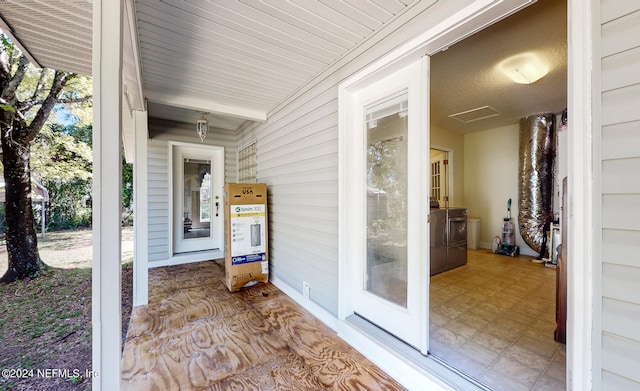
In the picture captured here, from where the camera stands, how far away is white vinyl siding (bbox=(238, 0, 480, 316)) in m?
1.85

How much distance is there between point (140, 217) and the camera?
273 cm

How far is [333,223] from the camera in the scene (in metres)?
2.34

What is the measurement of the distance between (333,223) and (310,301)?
95 centimetres

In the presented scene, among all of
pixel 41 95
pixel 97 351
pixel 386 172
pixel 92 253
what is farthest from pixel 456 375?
pixel 41 95

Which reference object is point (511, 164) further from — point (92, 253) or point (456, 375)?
point (92, 253)

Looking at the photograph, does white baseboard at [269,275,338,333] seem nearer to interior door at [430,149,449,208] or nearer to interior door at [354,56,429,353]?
interior door at [354,56,429,353]

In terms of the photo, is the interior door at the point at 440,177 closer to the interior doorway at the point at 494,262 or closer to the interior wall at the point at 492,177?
the interior doorway at the point at 494,262

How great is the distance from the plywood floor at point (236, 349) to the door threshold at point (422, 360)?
180mm

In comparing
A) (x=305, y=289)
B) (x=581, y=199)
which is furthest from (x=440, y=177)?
(x=581, y=199)

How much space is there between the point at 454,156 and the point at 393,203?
4359 mm

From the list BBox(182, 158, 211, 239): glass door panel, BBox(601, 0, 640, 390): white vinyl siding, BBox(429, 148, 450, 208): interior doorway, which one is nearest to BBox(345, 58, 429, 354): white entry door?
BBox(601, 0, 640, 390): white vinyl siding

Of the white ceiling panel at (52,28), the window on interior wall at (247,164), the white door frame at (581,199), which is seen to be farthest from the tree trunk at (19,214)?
the window on interior wall at (247,164)

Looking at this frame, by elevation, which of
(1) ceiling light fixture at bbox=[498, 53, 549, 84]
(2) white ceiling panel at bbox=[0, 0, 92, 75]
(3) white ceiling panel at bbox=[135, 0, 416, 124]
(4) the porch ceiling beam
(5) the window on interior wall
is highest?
(1) ceiling light fixture at bbox=[498, 53, 549, 84]

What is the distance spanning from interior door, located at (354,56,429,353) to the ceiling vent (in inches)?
120
